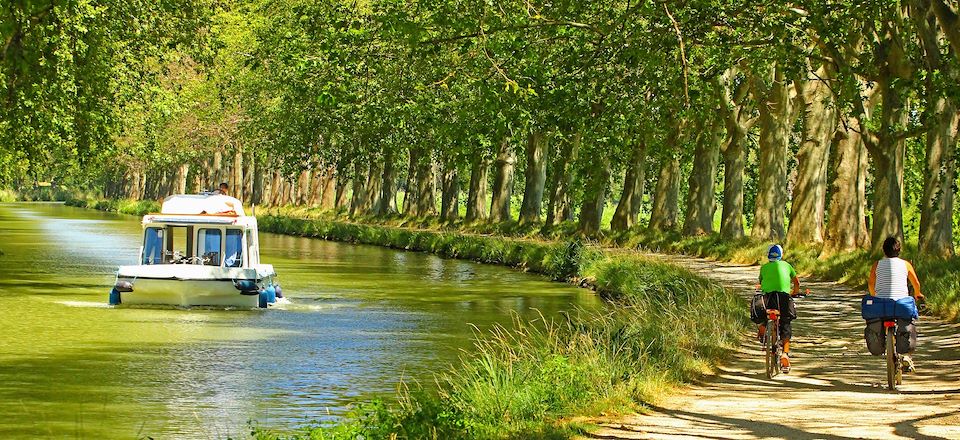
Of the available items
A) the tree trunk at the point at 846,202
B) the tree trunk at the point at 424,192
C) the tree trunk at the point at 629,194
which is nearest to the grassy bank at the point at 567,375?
the tree trunk at the point at 846,202

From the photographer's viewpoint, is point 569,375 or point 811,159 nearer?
point 569,375

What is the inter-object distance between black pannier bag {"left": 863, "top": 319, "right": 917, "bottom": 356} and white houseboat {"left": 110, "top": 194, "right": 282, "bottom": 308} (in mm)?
18250

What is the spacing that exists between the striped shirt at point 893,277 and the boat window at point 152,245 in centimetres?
2013

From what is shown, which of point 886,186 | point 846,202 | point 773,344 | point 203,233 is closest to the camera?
point 773,344

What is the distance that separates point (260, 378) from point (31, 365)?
12.8 feet

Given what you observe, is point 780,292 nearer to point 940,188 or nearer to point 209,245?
point 940,188

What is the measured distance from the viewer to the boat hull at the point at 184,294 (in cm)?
3131

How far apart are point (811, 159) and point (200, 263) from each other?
59.7 feet

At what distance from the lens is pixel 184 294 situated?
31531 mm

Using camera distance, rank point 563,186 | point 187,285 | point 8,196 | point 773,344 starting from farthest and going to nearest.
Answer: point 8,196 < point 563,186 < point 187,285 < point 773,344

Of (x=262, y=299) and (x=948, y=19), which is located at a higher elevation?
(x=948, y=19)

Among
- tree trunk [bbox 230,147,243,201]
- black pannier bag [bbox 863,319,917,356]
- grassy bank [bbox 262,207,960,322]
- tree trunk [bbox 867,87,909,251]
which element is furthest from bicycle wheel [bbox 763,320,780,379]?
tree trunk [bbox 230,147,243,201]

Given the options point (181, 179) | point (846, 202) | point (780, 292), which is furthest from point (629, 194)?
point (181, 179)

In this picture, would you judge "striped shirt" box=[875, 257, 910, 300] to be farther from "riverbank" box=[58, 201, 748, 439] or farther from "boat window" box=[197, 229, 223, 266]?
"boat window" box=[197, 229, 223, 266]
